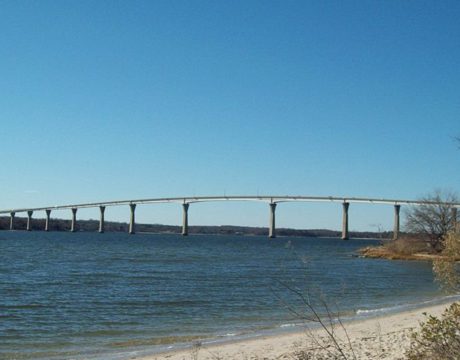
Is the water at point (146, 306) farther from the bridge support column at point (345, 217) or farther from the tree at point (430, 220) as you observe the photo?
the bridge support column at point (345, 217)

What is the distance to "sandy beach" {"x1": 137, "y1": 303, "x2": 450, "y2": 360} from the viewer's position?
39.2 feet

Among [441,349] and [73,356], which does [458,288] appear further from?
[73,356]

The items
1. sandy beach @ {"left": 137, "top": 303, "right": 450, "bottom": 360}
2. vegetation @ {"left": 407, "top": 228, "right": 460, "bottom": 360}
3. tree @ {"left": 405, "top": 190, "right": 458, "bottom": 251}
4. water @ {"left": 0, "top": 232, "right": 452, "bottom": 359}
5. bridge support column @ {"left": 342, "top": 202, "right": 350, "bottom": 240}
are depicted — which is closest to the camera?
vegetation @ {"left": 407, "top": 228, "right": 460, "bottom": 360}

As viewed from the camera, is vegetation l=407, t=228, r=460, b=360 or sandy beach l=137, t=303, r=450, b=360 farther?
sandy beach l=137, t=303, r=450, b=360

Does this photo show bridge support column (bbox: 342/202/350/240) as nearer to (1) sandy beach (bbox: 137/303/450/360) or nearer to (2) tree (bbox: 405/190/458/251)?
(2) tree (bbox: 405/190/458/251)

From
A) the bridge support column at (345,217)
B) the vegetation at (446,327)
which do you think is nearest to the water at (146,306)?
the vegetation at (446,327)

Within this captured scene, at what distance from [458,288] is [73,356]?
29.9ft

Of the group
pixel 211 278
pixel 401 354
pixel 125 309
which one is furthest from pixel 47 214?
pixel 401 354

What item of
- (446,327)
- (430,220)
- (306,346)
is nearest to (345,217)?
(430,220)

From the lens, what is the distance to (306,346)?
1327cm

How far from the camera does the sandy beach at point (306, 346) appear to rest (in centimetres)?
1195

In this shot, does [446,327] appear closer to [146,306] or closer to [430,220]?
[146,306]

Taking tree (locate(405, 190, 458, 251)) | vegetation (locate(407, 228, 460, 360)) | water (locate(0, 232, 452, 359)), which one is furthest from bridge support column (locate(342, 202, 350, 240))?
vegetation (locate(407, 228, 460, 360))

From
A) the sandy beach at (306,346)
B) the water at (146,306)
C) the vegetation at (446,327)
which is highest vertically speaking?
the vegetation at (446,327)
